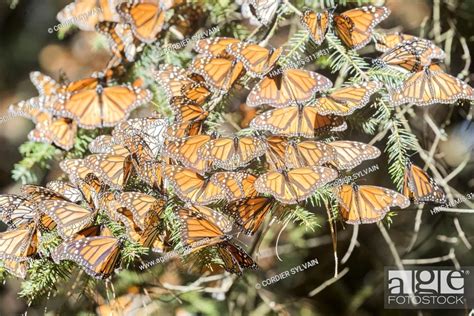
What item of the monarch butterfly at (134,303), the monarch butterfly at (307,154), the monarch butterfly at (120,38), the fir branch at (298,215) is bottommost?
the monarch butterfly at (134,303)

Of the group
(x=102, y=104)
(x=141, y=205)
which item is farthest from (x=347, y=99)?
(x=102, y=104)

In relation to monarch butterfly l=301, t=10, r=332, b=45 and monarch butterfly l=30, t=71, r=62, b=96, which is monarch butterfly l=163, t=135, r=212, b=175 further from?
monarch butterfly l=30, t=71, r=62, b=96

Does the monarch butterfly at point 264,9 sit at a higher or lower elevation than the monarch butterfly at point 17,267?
higher

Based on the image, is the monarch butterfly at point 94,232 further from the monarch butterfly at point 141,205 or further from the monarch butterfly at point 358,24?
the monarch butterfly at point 358,24

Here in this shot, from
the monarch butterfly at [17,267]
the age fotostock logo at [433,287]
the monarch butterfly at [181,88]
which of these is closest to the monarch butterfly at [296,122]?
the monarch butterfly at [181,88]

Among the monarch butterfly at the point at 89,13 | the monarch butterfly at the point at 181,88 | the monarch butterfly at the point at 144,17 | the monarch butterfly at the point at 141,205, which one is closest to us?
the monarch butterfly at the point at 141,205

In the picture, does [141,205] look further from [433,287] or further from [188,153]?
[433,287]
